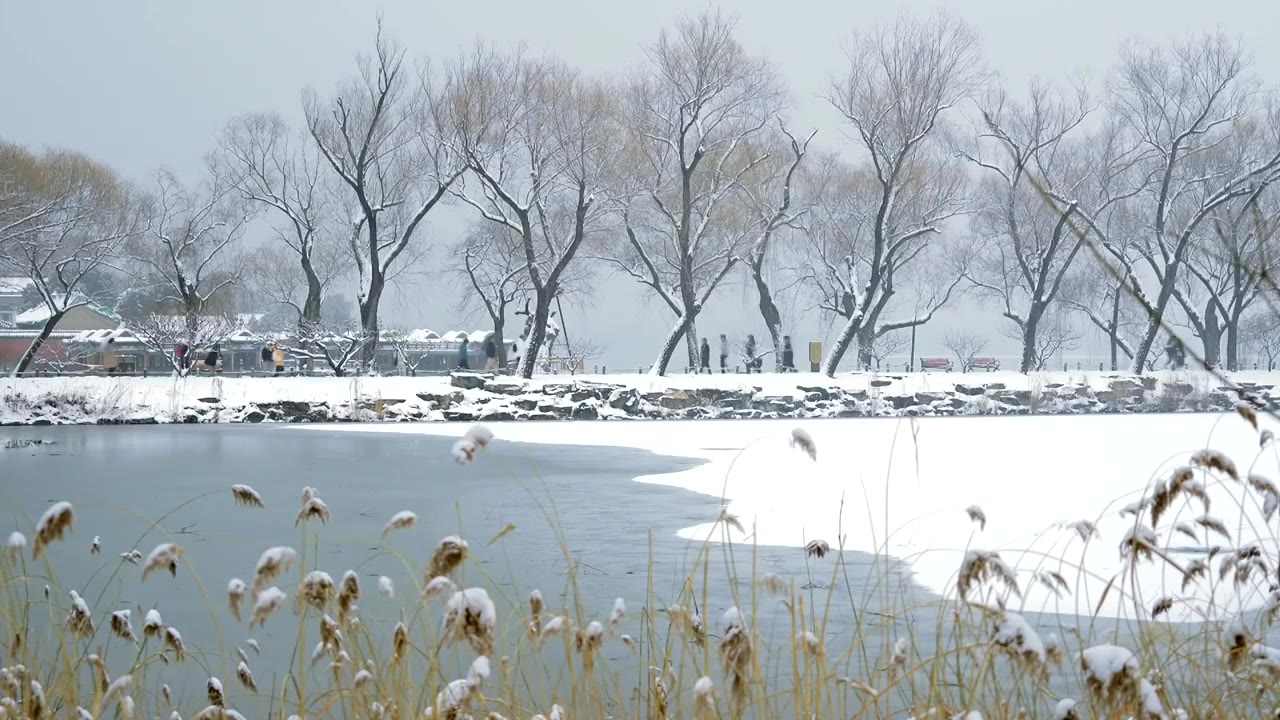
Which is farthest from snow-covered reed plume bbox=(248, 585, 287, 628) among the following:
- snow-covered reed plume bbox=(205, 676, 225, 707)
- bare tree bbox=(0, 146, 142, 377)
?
bare tree bbox=(0, 146, 142, 377)

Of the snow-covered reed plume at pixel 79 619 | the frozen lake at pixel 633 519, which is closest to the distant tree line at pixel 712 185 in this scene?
the frozen lake at pixel 633 519

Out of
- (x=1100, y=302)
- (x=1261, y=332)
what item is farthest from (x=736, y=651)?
(x=1261, y=332)

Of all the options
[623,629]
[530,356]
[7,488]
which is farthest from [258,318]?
[623,629]

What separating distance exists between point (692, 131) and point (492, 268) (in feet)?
48.3

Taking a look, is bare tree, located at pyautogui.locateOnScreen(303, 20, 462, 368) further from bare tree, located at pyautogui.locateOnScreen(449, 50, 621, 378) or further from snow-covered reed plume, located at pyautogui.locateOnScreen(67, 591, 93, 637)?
snow-covered reed plume, located at pyautogui.locateOnScreen(67, 591, 93, 637)

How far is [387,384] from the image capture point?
2575cm

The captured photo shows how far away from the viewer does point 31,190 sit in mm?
32125

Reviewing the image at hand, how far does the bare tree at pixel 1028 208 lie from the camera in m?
33.0

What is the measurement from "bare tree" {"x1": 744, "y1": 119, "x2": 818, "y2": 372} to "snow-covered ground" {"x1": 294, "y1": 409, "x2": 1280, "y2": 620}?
11038mm

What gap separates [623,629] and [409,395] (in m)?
20.6

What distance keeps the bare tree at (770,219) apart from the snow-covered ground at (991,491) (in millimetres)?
11038

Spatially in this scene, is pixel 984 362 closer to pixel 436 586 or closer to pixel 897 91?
pixel 897 91

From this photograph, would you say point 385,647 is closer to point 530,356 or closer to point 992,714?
point 992,714

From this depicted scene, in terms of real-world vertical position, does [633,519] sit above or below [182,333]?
below
